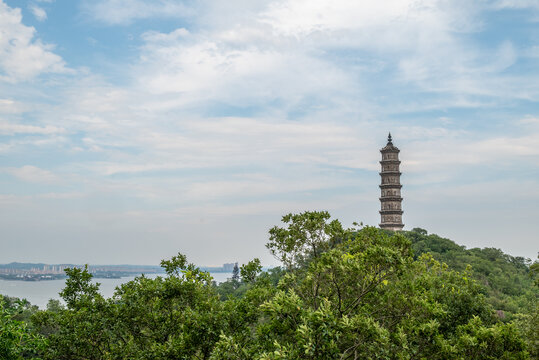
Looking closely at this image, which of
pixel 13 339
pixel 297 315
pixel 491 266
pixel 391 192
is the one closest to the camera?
pixel 297 315

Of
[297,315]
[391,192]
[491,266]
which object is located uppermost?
[391,192]

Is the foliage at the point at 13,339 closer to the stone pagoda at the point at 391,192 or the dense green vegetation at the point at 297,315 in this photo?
the dense green vegetation at the point at 297,315

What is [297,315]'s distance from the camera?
28.3 ft

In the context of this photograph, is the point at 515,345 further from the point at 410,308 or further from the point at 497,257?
the point at 497,257

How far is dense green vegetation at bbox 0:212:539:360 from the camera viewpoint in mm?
8594

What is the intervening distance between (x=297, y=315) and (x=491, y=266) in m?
48.3

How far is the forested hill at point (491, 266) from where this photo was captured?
128 ft

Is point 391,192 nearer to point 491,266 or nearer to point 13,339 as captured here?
point 491,266

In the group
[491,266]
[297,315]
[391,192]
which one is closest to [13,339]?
[297,315]

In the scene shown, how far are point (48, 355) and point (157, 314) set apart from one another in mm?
3007

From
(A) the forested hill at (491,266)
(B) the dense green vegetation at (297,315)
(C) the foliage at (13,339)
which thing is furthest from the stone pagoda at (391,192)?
(C) the foliage at (13,339)

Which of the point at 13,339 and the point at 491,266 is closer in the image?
the point at 13,339

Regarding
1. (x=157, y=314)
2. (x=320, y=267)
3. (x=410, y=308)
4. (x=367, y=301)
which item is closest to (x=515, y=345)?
(x=410, y=308)

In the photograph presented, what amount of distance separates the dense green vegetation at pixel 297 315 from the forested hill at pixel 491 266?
1003 inches
